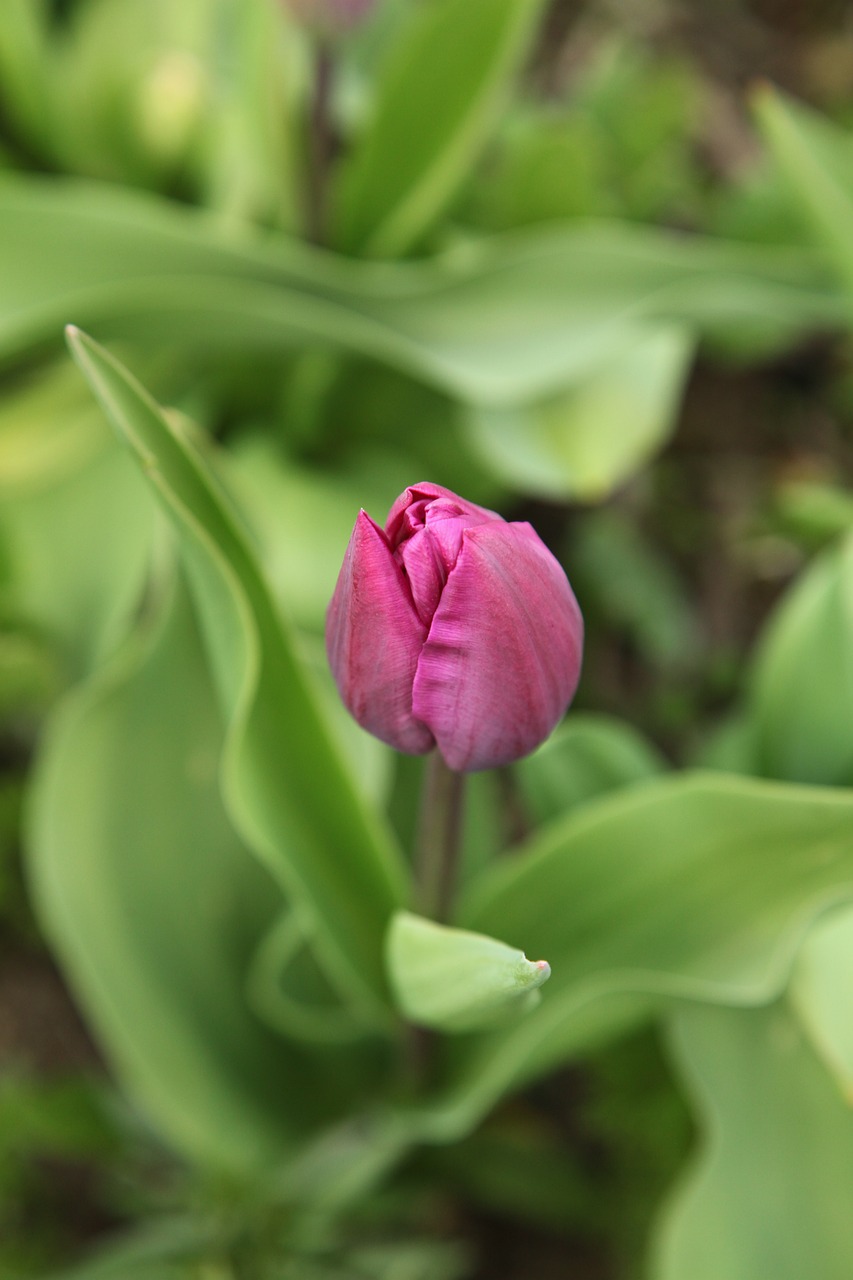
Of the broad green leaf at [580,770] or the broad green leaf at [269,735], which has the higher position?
the broad green leaf at [269,735]

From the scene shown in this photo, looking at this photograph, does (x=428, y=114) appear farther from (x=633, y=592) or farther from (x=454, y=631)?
(x=454, y=631)

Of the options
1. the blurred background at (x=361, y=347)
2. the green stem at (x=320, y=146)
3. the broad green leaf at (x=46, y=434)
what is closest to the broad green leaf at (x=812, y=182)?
the blurred background at (x=361, y=347)

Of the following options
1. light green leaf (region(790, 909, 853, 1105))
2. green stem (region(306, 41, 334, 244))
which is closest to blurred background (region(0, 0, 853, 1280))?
green stem (region(306, 41, 334, 244))

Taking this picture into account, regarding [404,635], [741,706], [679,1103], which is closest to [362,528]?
[404,635]

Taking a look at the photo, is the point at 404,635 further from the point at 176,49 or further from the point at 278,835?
the point at 176,49

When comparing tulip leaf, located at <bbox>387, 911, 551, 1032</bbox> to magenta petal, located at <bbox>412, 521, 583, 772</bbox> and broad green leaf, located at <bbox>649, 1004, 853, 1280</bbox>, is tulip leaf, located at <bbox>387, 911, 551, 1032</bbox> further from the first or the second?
broad green leaf, located at <bbox>649, 1004, 853, 1280</bbox>

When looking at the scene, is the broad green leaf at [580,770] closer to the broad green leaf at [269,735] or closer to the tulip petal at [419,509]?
the broad green leaf at [269,735]

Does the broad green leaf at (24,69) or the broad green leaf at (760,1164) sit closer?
the broad green leaf at (760,1164)
